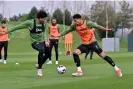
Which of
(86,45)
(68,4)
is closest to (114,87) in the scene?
(86,45)

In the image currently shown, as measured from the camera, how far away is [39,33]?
45.3 feet

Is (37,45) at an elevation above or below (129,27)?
above

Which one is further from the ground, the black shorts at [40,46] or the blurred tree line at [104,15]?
the black shorts at [40,46]

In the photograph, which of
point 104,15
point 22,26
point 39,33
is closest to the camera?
point 22,26

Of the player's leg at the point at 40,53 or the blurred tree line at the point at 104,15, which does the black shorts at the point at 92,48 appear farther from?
the blurred tree line at the point at 104,15

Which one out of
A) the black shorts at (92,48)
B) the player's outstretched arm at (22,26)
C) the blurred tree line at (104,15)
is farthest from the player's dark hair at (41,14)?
the blurred tree line at (104,15)

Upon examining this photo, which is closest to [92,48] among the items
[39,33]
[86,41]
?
[86,41]

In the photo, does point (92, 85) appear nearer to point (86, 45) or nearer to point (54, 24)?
point (86, 45)

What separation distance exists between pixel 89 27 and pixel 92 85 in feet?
10.8

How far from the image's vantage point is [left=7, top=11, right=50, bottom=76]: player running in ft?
43.9

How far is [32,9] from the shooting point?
110000 mm

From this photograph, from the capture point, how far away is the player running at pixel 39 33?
13.4 m

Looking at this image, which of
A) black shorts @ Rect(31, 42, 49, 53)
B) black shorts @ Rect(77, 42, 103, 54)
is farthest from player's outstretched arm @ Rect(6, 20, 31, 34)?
black shorts @ Rect(77, 42, 103, 54)

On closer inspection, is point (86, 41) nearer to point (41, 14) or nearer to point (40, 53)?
point (40, 53)
